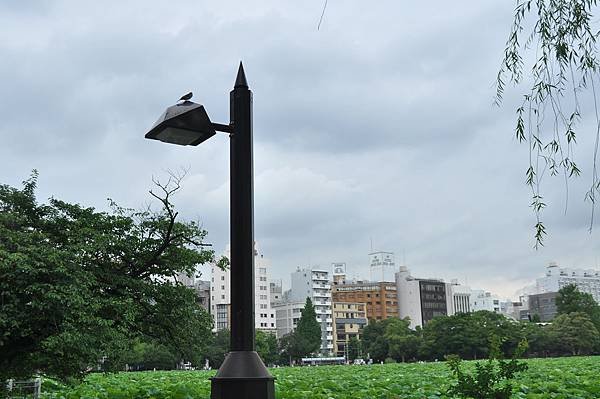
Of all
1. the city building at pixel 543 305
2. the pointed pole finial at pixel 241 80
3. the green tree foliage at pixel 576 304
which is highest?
the city building at pixel 543 305

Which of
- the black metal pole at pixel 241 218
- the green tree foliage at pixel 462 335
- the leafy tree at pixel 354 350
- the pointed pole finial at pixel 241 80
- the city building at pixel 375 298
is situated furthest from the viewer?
the city building at pixel 375 298

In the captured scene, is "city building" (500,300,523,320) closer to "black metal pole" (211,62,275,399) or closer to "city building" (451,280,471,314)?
"city building" (451,280,471,314)

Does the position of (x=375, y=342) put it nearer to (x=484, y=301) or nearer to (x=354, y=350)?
(x=354, y=350)

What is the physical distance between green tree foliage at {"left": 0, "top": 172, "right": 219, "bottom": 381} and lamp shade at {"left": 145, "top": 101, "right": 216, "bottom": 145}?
691 cm

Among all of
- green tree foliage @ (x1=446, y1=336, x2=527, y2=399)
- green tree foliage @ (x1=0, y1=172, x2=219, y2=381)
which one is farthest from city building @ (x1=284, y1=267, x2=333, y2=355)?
green tree foliage @ (x1=446, y1=336, x2=527, y2=399)

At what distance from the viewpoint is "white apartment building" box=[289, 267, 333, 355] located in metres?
99.8

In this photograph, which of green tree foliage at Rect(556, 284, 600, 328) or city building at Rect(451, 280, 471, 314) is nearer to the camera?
green tree foliage at Rect(556, 284, 600, 328)

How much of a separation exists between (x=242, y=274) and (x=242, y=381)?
1.70 ft

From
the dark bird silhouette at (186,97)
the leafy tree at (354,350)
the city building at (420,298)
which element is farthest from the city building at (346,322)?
the dark bird silhouette at (186,97)

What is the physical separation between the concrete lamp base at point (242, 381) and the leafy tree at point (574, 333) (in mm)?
66156

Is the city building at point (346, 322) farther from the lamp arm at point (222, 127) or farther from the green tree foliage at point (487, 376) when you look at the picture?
the lamp arm at point (222, 127)

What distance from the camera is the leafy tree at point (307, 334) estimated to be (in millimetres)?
72375

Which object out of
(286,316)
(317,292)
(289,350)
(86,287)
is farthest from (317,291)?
(86,287)

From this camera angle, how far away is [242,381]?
9.68ft
